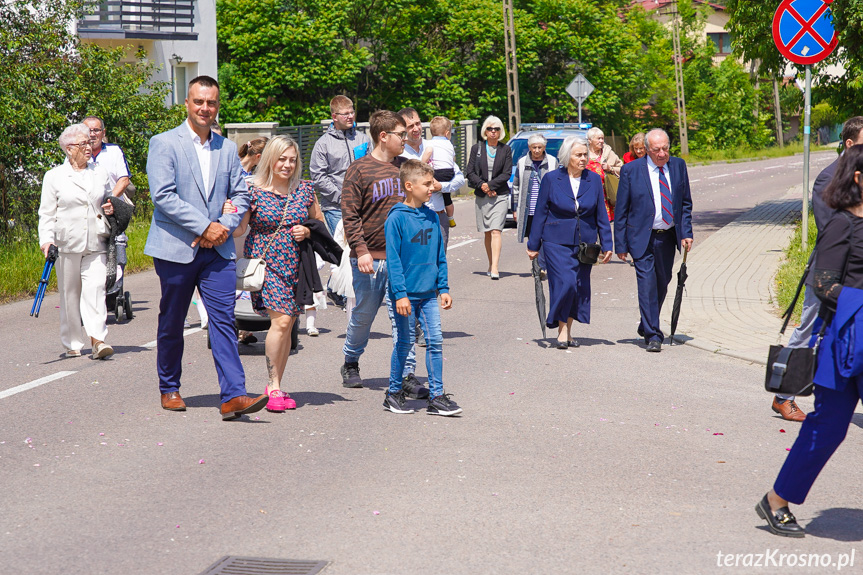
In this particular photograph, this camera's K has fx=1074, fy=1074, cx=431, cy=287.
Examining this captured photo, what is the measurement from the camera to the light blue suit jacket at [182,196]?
6.74 metres

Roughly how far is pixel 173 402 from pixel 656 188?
478cm

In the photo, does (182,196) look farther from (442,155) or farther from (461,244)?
(461,244)

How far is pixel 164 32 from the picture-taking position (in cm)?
2772

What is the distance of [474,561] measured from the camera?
14.7 ft

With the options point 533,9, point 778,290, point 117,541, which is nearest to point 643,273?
point 778,290

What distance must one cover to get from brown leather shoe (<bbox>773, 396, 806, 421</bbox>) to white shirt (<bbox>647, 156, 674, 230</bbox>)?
2.70 metres

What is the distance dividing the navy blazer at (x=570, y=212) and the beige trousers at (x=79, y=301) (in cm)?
402

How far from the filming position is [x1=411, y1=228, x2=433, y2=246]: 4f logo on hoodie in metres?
7.14

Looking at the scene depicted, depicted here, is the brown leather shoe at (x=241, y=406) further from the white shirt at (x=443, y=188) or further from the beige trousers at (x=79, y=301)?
the white shirt at (x=443, y=188)

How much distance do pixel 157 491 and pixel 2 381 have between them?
3.39 meters

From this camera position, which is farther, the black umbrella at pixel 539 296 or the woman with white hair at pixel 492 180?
the woman with white hair at pixel 492 180

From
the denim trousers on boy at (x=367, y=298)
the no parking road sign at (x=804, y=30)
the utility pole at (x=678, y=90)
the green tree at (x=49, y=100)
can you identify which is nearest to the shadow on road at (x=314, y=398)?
the denim trousers on boy at (x=367, y=298)

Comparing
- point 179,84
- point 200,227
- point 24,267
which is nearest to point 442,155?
point 200,227

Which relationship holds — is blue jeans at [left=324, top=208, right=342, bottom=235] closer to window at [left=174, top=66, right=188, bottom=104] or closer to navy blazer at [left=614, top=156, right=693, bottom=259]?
navy blazer at [left=614, top=156, right=693, bottom=259]
